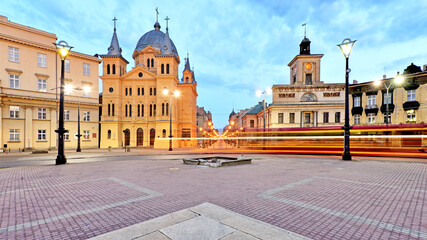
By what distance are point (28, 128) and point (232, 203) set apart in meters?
36.8

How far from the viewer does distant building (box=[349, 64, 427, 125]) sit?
2856 cm

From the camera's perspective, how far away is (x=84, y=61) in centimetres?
3353

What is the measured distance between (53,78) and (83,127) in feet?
30.1

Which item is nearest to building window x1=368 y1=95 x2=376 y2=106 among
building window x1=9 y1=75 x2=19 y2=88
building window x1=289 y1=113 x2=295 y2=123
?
building window x1=289 y1=113 x2=295 y2=123

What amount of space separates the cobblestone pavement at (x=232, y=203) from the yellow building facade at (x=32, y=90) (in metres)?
28.8

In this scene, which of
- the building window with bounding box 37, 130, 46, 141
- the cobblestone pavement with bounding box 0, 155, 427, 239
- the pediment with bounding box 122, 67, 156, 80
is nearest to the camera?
the cobblestone pavement with bounding box 0, 155, 427, 239

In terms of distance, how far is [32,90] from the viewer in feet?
92.4

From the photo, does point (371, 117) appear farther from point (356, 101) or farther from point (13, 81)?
point (13, 81)

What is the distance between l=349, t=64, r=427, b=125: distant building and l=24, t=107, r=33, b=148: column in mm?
52333

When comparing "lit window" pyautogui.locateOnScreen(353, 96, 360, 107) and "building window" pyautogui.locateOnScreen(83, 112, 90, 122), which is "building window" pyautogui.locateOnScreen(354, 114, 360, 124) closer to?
"lit window" pyautogui.locateOnScreen(353, 96, 360, 107)

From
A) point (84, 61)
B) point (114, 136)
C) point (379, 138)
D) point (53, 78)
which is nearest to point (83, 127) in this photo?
point (114, 136)

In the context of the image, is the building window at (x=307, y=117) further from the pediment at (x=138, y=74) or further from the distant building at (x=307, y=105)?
the pediment at (x=138, y=74)

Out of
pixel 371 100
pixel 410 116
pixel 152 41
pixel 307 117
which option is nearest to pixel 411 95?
pixel 410 116

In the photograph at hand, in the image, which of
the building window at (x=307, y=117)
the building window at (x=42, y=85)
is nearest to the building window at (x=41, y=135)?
the building window at (x=42, y=85)
